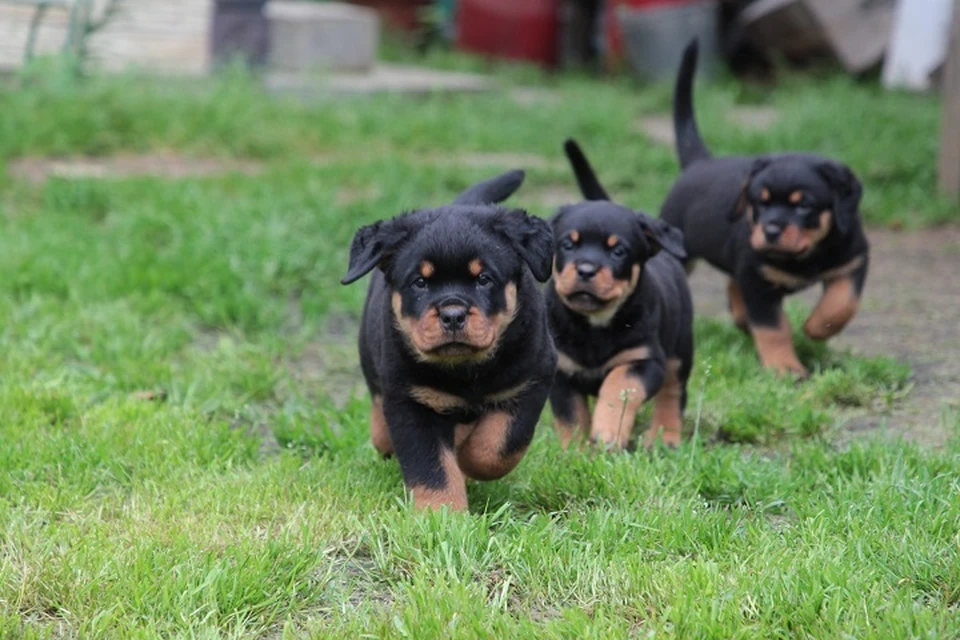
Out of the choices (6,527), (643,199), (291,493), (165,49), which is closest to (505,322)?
(291,493)

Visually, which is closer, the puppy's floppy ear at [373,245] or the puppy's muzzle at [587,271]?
the puppy's floppy ear at [373,245]

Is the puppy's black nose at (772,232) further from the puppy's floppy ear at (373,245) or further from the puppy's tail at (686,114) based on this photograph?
the puppy's floppy ear at (373,245)

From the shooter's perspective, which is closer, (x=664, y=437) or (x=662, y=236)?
(x=662, y=236)

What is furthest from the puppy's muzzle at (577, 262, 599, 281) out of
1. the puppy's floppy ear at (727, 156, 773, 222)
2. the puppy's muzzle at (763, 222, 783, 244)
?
the puppy's floppy ear at (727, 156, 773, 222)

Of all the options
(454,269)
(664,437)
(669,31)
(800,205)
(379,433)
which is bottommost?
(664,437)

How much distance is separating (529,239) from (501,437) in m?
0.46

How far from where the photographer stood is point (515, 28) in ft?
43.5

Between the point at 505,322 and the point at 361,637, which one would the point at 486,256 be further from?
the point at 361,637

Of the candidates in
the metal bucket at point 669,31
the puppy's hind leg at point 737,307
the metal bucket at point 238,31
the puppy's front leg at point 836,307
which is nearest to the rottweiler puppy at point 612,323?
the puppy's front leg at point 836,307

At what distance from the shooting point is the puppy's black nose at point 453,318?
310 cm

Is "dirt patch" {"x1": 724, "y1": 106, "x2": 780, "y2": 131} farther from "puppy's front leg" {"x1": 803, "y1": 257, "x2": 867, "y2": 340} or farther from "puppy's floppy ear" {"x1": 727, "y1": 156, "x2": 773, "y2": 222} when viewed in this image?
"puppy's front leg" {"x1": 803, "y1": 257, "x2": 867, "y2": 340}

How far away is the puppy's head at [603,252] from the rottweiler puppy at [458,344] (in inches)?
24.6

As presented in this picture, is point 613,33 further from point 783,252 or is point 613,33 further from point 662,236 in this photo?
point 662,236

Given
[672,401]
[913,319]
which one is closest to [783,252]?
[672,401]
